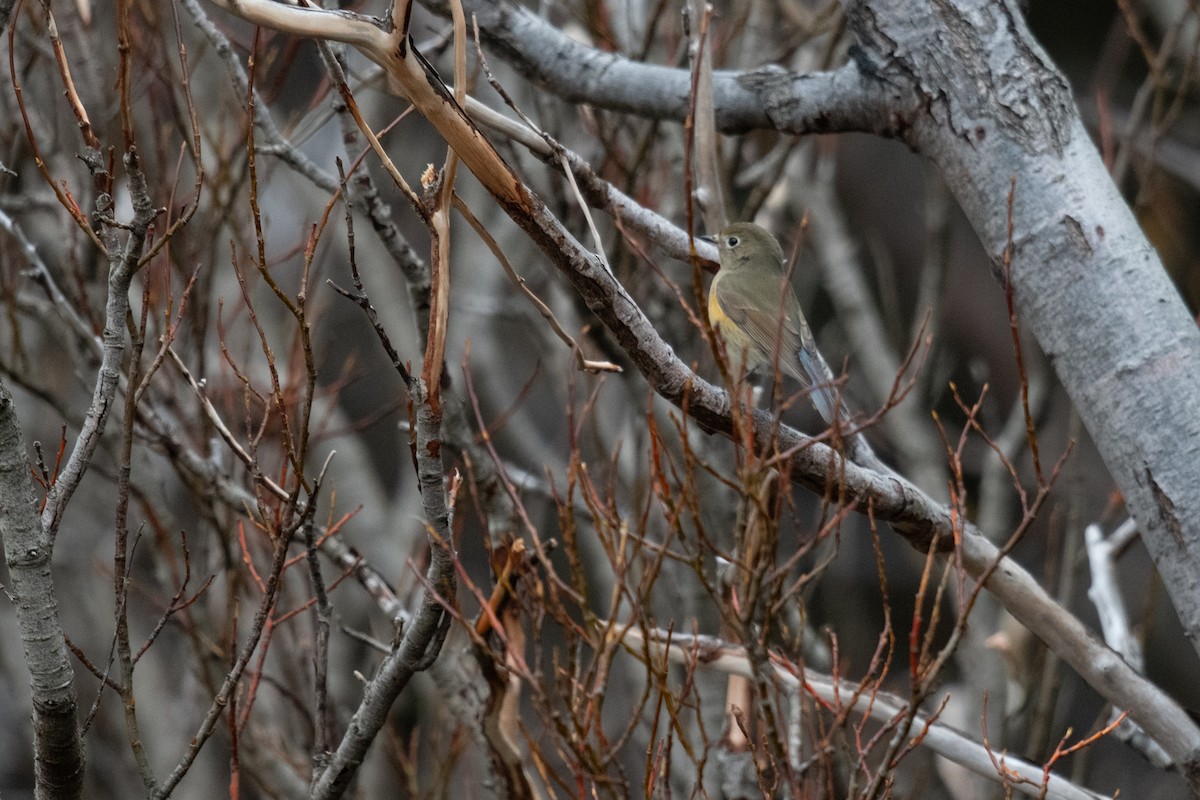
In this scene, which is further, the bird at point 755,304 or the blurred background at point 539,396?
the bird at point 755,304

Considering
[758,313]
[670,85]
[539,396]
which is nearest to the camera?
[670,85]

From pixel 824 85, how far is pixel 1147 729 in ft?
6.03

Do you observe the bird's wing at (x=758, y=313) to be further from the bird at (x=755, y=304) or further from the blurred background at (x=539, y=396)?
the blurred background at (x=539, y=396)

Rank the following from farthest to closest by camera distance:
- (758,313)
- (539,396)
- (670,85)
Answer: (539,396)
(758,313)
(670,85)

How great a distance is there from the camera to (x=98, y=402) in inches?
78.9

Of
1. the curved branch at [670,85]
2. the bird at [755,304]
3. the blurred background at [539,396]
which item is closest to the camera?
the curved branch at [670,85]

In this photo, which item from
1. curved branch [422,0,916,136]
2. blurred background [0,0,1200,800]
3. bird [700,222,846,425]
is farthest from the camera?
bird [700,222,846,425]

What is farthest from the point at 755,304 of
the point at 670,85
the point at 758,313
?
the point at 670,85

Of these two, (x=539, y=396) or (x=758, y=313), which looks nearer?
(x=758, y=313)

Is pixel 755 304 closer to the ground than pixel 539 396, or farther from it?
closer to the ground

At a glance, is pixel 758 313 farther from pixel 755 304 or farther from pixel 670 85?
pixel 670 85

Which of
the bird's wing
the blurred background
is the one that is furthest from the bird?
the blurred background

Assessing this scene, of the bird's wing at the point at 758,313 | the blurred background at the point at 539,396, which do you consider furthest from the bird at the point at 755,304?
the blurred background at the point at 539,396

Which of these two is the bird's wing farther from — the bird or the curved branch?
the curved branch
